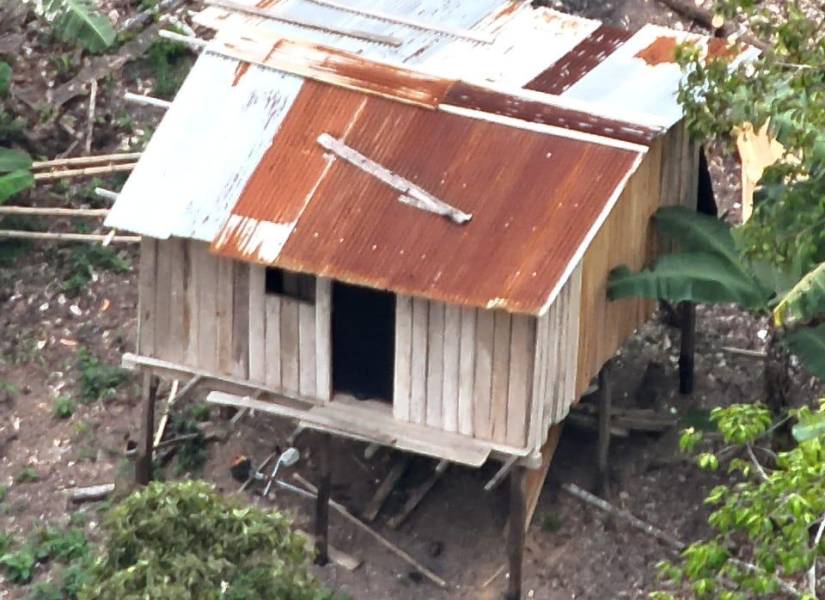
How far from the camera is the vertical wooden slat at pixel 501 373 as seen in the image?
43.5ft

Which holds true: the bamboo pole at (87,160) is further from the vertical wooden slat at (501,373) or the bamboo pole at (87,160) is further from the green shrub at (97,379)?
the vertical wooden slat at (501,373)

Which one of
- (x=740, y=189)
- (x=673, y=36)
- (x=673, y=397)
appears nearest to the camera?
(x=673, y=36)

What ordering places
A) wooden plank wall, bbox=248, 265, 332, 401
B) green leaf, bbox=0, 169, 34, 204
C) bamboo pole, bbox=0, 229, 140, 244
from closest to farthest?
wooden plank wall, bbox=248, 265, 332, 401
green leaf, bbox=0, 169, 34, 204
bamboo pole, bbox=0, 229, 140, 244

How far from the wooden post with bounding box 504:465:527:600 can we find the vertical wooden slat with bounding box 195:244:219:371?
2.54 metres

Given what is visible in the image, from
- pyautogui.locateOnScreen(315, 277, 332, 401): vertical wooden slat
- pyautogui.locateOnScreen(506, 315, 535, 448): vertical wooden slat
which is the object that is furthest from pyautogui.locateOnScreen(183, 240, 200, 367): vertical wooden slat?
pyautogui.locateOnScreen(506, 315, 535, 448): vertical wooden slat

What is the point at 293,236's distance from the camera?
528 inches

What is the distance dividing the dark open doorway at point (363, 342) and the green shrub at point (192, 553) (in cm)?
266

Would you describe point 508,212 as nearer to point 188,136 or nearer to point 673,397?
point 188,136

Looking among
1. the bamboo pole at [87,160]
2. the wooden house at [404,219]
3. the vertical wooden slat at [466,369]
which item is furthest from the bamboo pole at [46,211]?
the vertical wooden slat at [466,369]

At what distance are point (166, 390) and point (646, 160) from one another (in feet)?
17.0

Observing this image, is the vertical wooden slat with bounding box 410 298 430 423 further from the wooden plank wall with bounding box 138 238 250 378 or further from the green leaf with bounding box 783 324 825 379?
the green leaf with bounding box 783 324 825 379

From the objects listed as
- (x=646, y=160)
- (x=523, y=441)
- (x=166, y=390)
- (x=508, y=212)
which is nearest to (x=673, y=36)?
(x=646, y=160)

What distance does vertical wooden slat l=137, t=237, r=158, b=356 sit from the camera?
14430 mm

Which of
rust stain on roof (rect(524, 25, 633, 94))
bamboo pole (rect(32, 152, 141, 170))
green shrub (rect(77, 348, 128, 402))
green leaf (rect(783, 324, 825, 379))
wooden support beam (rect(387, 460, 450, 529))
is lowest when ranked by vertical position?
wooden support beam (rect(387, 460, 450, 529))
